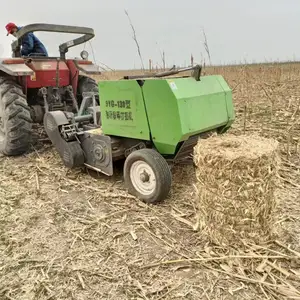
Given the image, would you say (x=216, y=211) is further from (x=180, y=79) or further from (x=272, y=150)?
(x=180, y=79)

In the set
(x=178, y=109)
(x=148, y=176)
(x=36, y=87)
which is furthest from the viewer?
(x=36, y=87)

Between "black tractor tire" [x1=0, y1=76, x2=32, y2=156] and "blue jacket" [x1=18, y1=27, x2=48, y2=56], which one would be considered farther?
"blue jacket" [x1=18, y1=27, x2=48, y2=56]

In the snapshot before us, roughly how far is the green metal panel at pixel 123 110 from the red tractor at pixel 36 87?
0.79 metres

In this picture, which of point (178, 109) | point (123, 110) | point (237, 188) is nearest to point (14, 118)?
point (123, 110)

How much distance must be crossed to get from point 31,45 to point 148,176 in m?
3.38

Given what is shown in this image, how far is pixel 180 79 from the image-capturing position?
306 cm

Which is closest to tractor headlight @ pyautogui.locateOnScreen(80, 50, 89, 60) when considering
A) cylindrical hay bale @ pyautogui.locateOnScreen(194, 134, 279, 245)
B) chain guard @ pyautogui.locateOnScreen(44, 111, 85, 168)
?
chain guard @ pyautogui.locateOnScreen(44, 111, 85, 168)

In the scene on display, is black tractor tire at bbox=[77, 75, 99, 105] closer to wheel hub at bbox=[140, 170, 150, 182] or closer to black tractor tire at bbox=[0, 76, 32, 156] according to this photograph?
black tractor tire at bbox=[0, 76, 32, 156]

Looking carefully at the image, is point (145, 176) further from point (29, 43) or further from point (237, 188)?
point (29, 43)

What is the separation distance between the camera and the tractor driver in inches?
203

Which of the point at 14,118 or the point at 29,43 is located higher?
the point at 29,43

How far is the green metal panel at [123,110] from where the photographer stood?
320 centimetres

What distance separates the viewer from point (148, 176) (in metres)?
3.20

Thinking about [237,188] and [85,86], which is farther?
[85,86]
